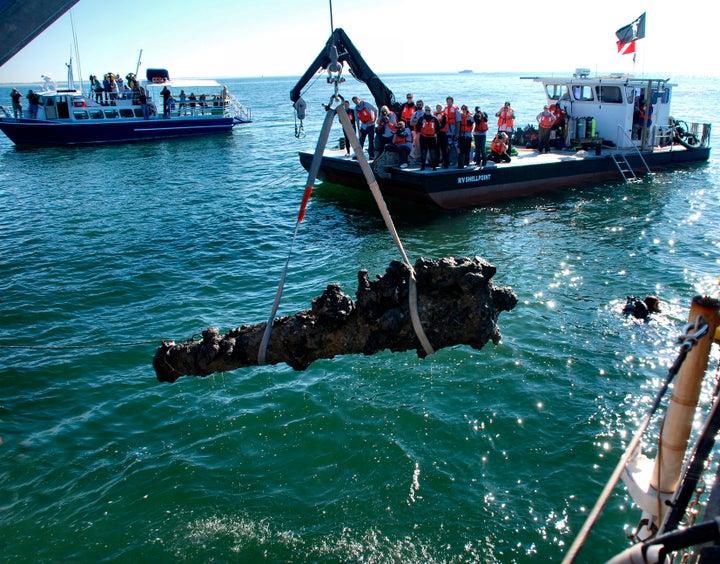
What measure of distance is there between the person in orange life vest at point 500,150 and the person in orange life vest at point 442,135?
212 cm

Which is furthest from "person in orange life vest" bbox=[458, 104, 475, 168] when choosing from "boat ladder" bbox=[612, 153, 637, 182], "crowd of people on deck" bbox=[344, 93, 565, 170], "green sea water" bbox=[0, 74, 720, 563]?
"boat ladder" bbox=[612, 153, 637, 182]

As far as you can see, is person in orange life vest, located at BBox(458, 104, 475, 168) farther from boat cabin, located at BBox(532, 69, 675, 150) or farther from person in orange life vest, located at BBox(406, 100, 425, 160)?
boat cabin, located at BBox(532, 69, 675, 150)

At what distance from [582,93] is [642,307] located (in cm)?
1563

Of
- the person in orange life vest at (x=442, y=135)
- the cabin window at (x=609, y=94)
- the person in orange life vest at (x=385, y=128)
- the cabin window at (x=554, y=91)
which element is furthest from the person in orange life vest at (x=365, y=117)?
the cabin window at (x=609, y=94)

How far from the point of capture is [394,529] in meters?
6.59

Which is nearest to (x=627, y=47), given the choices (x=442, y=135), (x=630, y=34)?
(x=630, y=34)

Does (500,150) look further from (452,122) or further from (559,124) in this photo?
(559,124)

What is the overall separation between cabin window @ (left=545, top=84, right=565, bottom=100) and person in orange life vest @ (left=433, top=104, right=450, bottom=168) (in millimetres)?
8627

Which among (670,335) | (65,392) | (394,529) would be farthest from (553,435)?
(65,392)

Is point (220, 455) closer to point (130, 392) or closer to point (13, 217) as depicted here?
point (130, 392)

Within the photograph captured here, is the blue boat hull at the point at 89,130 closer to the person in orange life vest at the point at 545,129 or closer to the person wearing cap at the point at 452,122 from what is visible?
the person in orange life vest at the point at 545,129

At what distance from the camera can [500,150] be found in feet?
67.9

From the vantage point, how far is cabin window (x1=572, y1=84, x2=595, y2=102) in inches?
946

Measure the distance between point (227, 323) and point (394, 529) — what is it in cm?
631
